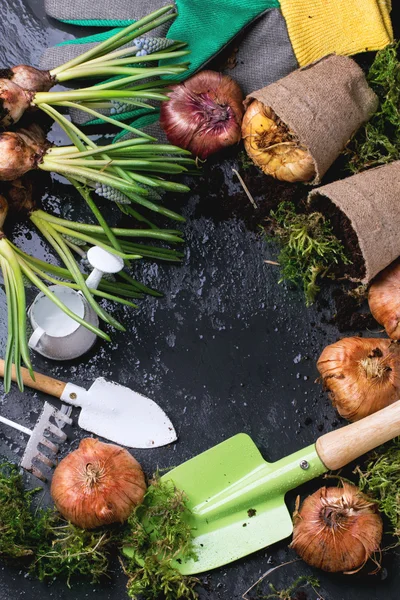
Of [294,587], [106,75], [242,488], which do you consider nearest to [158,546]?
[242,488]

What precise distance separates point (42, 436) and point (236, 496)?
0.47 m

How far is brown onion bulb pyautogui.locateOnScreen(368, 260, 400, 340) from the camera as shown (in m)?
1.91

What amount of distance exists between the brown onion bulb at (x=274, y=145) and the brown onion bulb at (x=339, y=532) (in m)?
0.75

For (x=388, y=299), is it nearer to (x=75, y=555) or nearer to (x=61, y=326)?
(x=61, y=326)

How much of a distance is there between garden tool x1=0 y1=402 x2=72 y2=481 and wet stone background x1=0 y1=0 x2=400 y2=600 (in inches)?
1.8

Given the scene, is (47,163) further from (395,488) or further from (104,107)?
(395,488)

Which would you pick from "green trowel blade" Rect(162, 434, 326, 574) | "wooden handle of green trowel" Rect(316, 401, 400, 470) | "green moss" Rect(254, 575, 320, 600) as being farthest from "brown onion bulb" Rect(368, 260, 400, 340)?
"green moss" Rect(254, 575, 320, 600)

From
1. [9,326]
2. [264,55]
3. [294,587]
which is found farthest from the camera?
[264,55]

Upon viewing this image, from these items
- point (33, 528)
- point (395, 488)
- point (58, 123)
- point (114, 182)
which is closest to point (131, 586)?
point (33, 528)

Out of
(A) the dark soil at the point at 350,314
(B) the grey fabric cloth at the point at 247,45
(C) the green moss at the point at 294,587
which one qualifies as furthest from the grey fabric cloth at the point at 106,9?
(C) the green moss at the point at 294,587

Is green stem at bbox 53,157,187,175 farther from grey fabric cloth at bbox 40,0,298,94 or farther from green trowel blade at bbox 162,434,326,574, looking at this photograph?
green trowel blade at bbox 162,434,326,574

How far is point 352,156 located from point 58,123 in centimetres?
72

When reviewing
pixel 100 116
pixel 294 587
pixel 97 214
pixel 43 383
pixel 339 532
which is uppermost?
pixel 100 116

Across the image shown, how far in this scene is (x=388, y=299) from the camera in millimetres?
1915
